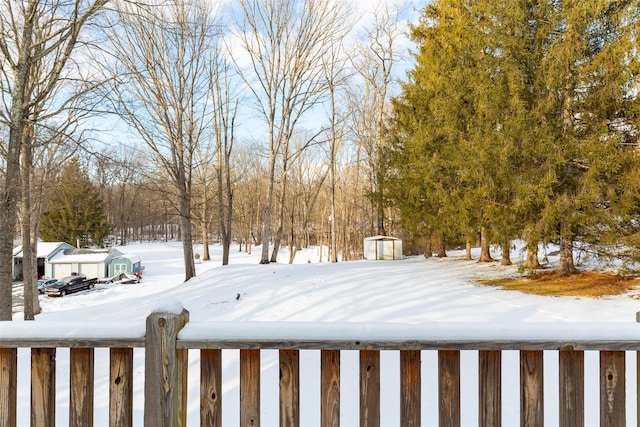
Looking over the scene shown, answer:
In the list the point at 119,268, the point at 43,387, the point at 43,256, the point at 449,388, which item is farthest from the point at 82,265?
the point at 449,388

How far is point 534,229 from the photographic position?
8.55m

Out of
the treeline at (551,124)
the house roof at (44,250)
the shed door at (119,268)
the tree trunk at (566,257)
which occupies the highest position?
the treeline at (551,124)

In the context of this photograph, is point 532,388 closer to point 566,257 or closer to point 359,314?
point 359,314

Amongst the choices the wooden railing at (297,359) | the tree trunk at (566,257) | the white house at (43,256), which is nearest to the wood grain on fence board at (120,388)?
the wooden railing at (297,359)

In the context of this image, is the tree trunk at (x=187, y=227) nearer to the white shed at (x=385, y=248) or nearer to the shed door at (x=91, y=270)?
the white shed at (x=385, y=248)

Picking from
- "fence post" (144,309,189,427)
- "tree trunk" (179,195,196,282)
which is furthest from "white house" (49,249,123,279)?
"fence post" (144,309,189,427)

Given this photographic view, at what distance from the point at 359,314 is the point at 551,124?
21.7ft

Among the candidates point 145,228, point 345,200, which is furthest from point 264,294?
point 145,228

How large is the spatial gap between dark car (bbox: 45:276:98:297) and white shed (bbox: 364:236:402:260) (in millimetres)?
16081

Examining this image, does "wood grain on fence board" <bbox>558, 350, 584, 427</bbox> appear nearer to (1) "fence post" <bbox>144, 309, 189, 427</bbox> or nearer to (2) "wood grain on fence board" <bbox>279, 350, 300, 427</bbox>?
(2) "wood grain on fence board" <bbox>279, 350, 300, 427</bbox>

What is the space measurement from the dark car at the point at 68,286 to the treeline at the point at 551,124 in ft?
64.4

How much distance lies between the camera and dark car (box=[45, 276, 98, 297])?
59.4ft

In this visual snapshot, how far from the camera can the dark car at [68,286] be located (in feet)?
59.4

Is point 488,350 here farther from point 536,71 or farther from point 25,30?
point 536,71
